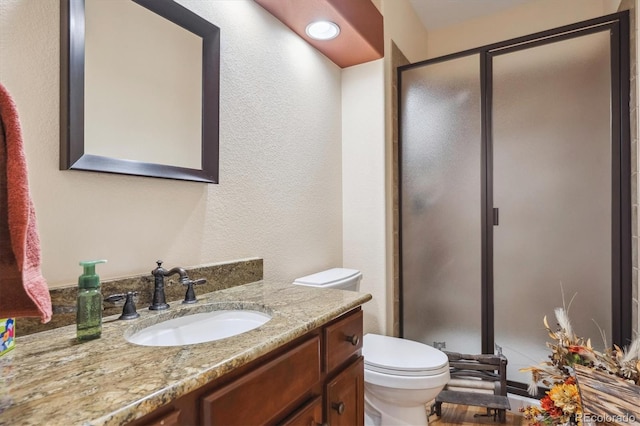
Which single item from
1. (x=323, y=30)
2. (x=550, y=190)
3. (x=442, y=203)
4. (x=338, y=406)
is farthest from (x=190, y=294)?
(x=550, y=190)

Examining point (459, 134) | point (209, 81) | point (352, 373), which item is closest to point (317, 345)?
point (352, 373)

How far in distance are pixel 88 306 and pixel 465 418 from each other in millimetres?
2055

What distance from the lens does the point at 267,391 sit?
0.75m

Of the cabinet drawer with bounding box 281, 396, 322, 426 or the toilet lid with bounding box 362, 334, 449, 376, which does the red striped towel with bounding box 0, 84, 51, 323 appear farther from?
the toilet lid with bounding box 362, 334, 449, 376

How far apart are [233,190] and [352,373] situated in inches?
33.1

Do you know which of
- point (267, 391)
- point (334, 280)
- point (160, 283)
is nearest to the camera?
point (267, 391)

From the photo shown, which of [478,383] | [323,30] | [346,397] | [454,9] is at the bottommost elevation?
[478,383]

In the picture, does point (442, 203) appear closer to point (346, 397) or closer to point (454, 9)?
point (346, 397)

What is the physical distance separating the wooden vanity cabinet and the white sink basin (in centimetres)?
21

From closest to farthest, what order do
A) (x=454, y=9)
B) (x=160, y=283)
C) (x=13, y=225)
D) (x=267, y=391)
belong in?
(x=13, y=225)
(x=267, y=391)
(x=160, y=283)
(x=454, y=9)

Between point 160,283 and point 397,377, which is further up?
point 160,283

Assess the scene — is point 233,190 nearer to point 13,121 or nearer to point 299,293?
point 299,293

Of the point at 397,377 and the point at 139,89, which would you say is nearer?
the point at 139,89

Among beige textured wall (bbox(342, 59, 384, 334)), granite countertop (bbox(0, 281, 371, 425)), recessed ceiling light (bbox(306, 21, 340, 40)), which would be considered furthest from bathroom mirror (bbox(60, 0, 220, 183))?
beige textured wall (bbox(342, 59, 384, 334))
